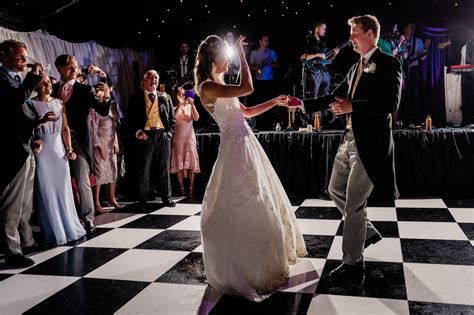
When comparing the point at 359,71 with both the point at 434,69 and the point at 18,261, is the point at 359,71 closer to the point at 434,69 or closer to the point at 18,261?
the point at 18,261

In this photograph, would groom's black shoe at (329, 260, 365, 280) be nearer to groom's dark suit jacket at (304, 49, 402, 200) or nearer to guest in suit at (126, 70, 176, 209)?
groom's dark suit jacket at (304, 49, 402, 200)

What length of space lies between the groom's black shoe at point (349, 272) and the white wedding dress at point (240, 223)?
0.28m

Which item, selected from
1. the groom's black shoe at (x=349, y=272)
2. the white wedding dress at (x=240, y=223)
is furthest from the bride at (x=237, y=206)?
the groom's black shoe at (x=349, y=272)

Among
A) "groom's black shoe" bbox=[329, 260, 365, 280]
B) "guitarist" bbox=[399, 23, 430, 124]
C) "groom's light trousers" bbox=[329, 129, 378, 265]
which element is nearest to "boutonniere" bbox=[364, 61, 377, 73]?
"groom's light trousers" bbox=[329, 129, 378, 265]

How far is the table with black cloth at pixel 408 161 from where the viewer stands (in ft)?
14.5

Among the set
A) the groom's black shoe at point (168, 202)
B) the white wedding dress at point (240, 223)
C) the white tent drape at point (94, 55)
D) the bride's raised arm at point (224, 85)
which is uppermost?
the white tent drape at point (94, 55)

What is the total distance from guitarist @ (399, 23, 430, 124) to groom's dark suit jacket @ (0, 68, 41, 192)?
20.1ft

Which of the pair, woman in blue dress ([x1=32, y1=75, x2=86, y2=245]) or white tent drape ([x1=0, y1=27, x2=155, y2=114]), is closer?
woman in blue dress ([x1=32, y1=75, x2=86, y2=245])

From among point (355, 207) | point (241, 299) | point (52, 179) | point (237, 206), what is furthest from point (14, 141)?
point (355, 207)

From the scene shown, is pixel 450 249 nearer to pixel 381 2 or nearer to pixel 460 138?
pixel 460 138

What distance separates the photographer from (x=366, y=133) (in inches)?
86.0

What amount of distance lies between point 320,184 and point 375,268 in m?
2.36

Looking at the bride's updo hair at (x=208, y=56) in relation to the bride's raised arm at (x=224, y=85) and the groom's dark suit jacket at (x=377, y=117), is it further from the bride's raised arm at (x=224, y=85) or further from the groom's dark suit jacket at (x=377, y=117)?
the groom's dark suit jacket at (x=377, y=117)

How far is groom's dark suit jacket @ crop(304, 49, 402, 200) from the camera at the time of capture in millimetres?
2152
